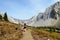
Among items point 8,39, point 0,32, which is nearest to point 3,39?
point 8,39

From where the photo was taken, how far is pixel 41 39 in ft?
90.7

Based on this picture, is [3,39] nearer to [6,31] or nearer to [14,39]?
[14,39]

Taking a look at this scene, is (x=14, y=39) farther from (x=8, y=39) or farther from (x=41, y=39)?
(x=41, y=39)

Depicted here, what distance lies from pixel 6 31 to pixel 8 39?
721 centimetres

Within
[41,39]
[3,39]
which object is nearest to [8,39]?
[3,39]

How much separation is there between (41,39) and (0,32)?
265 inches

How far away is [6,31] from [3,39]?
6965 mm

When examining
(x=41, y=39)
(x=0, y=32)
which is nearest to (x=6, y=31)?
(x=0, y=32)

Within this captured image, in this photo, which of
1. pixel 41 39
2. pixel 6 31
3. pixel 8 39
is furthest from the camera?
pixel 6 31

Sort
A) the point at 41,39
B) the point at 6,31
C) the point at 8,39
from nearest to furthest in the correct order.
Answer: the point at 8,39 < the point at 41,39 < the point at 6,31

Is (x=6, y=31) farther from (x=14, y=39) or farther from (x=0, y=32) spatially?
(x=14, y=39)

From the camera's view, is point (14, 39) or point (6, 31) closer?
point (14, 39)

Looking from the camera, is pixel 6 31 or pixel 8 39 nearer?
pixel 8 39

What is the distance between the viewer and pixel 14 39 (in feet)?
79.3
